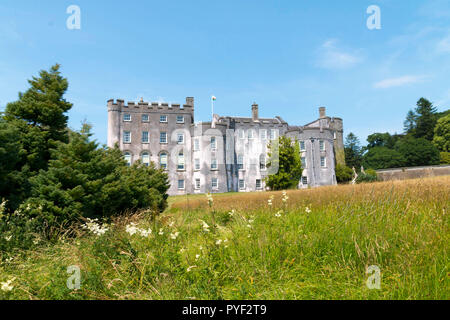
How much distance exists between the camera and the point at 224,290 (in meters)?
3.86

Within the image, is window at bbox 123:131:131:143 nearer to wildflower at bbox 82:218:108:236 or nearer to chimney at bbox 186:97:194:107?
chimney at bbox 186:97:194:107

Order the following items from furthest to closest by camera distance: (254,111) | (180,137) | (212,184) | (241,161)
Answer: (254,111) < (241,161) < (180,137) < (212,184)

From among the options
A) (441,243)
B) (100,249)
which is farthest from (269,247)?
(100,249)

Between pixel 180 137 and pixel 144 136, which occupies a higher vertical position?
pixel 144 136

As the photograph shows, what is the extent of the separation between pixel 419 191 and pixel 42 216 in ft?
35.2

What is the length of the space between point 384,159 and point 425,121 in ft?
47.0

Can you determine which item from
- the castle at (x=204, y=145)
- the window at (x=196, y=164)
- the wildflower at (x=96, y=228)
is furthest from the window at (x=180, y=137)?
the wildflower at (x=96, y=228)

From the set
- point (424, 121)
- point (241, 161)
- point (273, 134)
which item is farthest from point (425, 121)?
point (241, 161)

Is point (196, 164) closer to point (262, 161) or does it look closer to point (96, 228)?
point (262, 161)

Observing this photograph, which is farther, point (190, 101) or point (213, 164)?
point (190, 101)

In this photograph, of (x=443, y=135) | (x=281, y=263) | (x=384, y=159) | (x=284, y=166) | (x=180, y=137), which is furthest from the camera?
(x=384, y=159)

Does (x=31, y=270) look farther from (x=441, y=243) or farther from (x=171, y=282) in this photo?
(x=441, y=243)

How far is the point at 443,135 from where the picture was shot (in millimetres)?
59312

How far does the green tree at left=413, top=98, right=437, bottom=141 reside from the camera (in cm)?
6544
